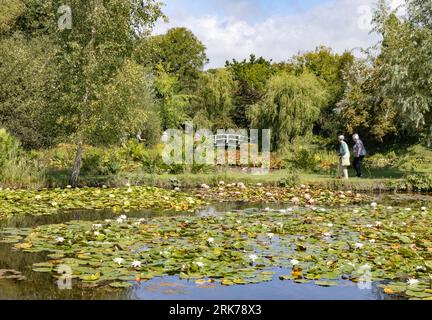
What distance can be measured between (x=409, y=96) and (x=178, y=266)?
12987 mm

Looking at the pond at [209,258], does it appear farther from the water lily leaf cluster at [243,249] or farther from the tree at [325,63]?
the tree at [325,63]

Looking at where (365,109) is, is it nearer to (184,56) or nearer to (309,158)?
(309,158)

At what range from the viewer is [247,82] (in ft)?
123

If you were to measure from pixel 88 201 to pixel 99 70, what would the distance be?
175 inches

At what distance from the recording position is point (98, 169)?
57.2 feet

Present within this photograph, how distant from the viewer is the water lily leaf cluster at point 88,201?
11.2 metres

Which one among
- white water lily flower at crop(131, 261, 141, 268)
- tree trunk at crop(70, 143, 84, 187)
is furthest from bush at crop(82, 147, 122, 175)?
white water lily flower at crop(131, 261, 141, 268)

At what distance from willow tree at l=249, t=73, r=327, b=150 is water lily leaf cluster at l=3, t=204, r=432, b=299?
49.9ft

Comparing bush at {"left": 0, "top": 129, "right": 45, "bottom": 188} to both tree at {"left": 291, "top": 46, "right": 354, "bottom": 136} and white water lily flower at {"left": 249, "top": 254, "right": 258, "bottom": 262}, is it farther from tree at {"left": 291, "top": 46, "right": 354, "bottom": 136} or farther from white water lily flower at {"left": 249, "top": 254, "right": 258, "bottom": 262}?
tree at {"left": 291, "top": 46, "right": 354, "bottom": 136}

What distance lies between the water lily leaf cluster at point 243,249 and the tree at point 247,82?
2066 centimetres

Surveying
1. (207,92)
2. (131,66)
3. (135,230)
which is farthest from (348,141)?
(135,230)

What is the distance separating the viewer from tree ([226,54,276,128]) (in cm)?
3347

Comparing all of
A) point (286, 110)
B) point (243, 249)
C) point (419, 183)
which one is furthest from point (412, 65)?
point (243, 249)
